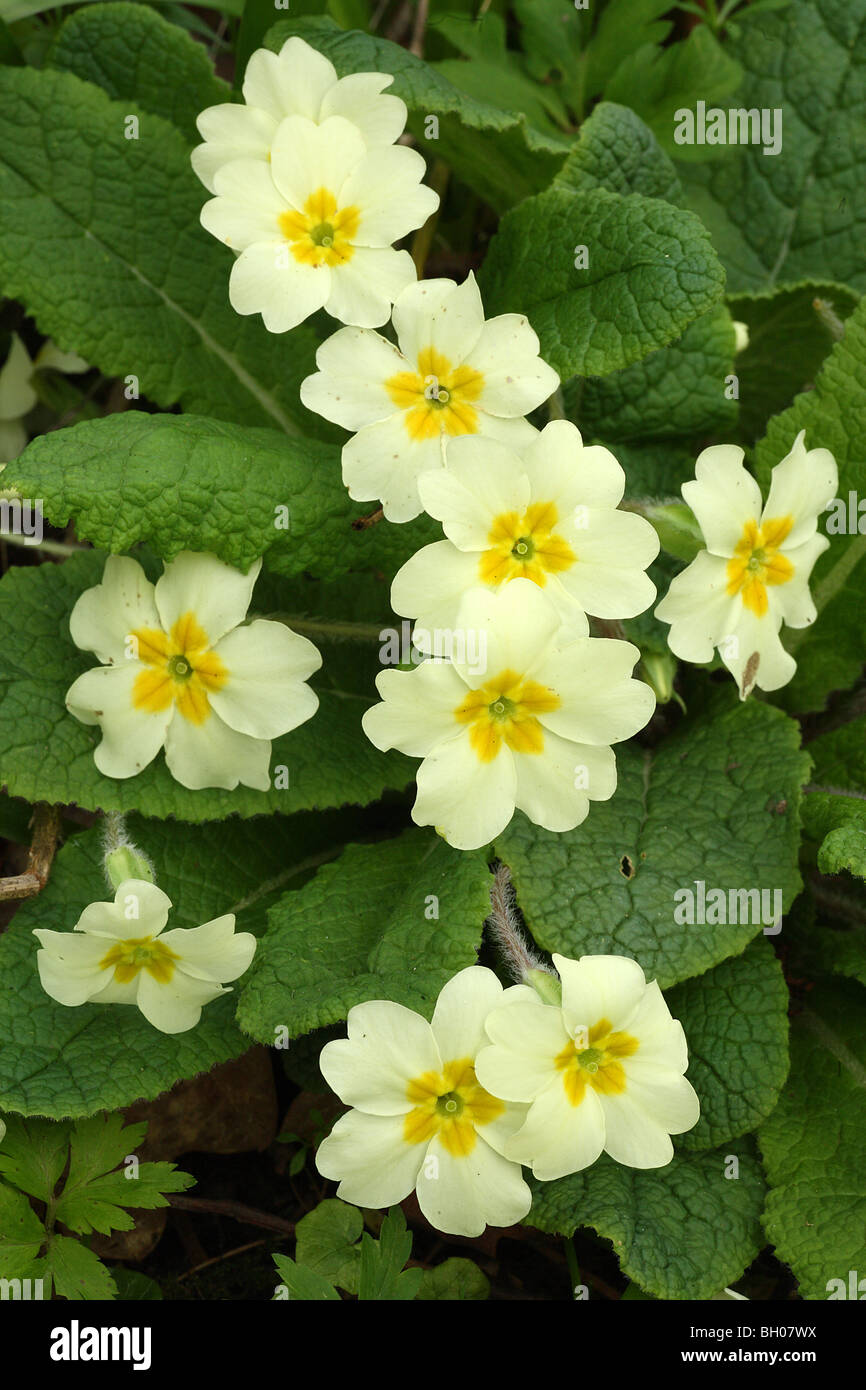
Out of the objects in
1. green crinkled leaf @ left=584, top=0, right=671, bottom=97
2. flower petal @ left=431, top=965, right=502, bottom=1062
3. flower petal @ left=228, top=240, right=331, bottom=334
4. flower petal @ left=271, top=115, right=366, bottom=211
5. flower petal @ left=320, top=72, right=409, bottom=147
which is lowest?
flower petal @ left=431, top=965, right=502, bottom=1062

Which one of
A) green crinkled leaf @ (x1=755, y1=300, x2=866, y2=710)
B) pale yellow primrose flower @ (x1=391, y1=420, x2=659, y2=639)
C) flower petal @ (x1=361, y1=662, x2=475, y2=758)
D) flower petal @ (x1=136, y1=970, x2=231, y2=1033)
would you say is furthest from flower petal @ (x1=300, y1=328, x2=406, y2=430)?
flower petal @ (x1=136, y1=970, x2=231, y2=1033)

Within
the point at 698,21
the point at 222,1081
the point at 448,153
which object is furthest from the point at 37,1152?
the point at 698,21

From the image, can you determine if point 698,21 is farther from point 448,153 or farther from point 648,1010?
point 648,1010

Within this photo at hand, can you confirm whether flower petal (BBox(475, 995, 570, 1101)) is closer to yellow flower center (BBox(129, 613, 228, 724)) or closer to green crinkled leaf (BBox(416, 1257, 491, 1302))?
green crinkled leaf (BBox(416, 1257, 491, 1302))

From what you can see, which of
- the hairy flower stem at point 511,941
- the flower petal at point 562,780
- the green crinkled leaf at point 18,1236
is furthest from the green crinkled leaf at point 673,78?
the green crinkled leaf at point 18,1236

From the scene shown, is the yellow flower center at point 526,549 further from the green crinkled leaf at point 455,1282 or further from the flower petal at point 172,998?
the green crinkled leaf at point 455,1282

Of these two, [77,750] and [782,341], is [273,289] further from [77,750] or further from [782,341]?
[782,341]
